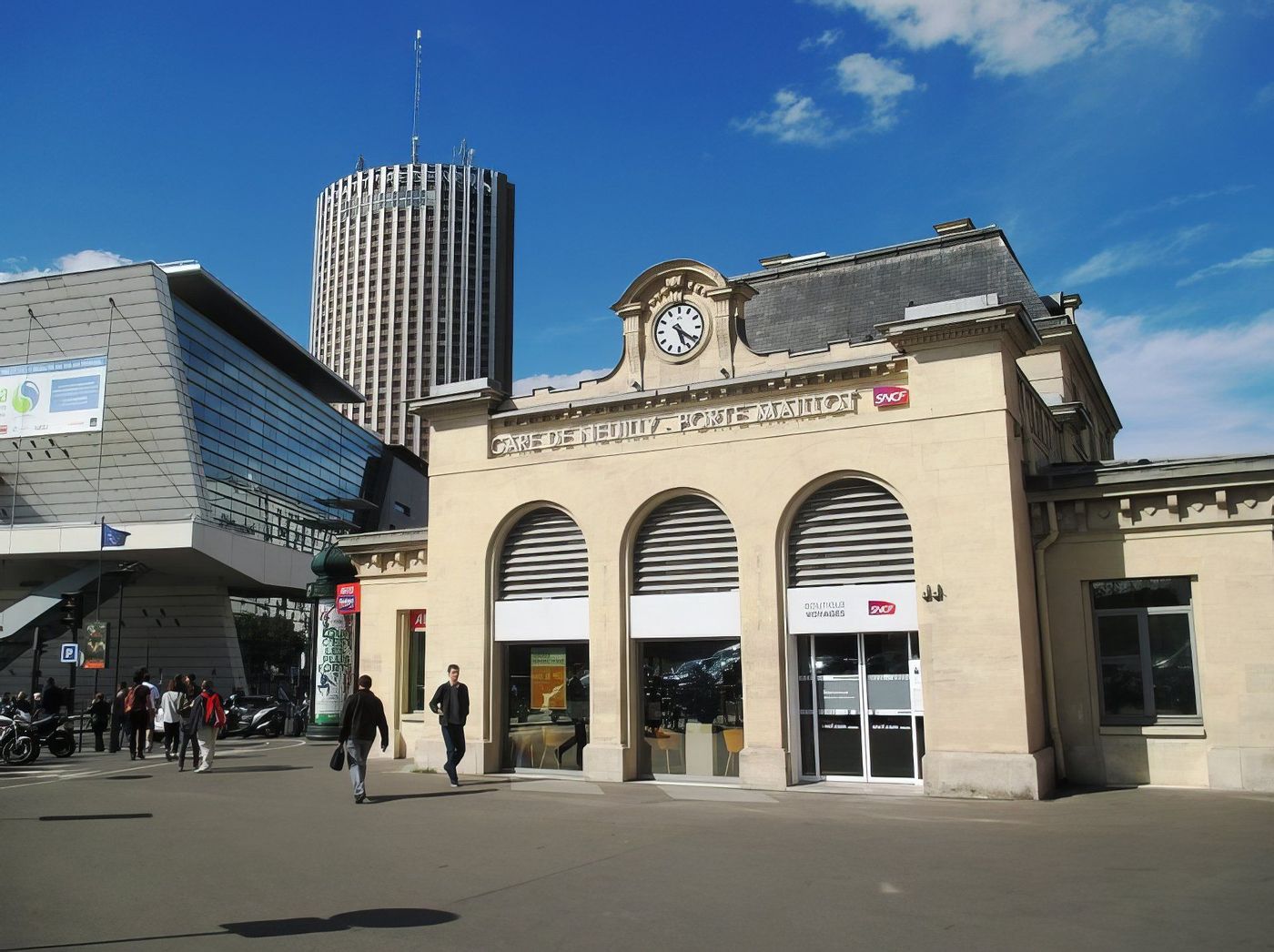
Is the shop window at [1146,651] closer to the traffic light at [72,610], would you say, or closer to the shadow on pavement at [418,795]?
the shadow on pavement at [418,795]

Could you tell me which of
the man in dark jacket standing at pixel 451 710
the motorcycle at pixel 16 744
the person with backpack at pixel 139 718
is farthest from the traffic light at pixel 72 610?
the man in dark jacket standing at pixel 451 710

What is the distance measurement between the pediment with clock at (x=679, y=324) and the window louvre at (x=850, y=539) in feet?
9.10

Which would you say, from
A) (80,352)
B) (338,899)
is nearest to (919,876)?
(338,899)

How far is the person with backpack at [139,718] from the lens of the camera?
22625 millimetres

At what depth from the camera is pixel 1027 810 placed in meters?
12.9

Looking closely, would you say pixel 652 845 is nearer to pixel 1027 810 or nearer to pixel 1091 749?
pixel 1027 810

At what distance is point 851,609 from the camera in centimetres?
1573

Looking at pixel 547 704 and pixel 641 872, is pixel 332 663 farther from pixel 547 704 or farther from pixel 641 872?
pixel 641 872

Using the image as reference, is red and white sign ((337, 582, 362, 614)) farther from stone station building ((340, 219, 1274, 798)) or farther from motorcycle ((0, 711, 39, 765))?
motorcycle ((0, 711, 39, 765))

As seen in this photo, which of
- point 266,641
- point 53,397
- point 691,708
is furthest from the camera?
point 266,641

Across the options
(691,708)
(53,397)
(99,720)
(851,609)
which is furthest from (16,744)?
(53,397)

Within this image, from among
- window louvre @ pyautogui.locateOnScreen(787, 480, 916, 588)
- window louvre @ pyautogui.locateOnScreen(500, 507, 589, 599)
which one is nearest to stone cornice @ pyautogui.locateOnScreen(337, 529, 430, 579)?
window louvre @ pyautogui.locateOnScreen(500, 507, 589, 599)

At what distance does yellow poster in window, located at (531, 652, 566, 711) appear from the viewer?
1823 centimetres

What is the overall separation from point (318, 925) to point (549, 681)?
36.4ft
